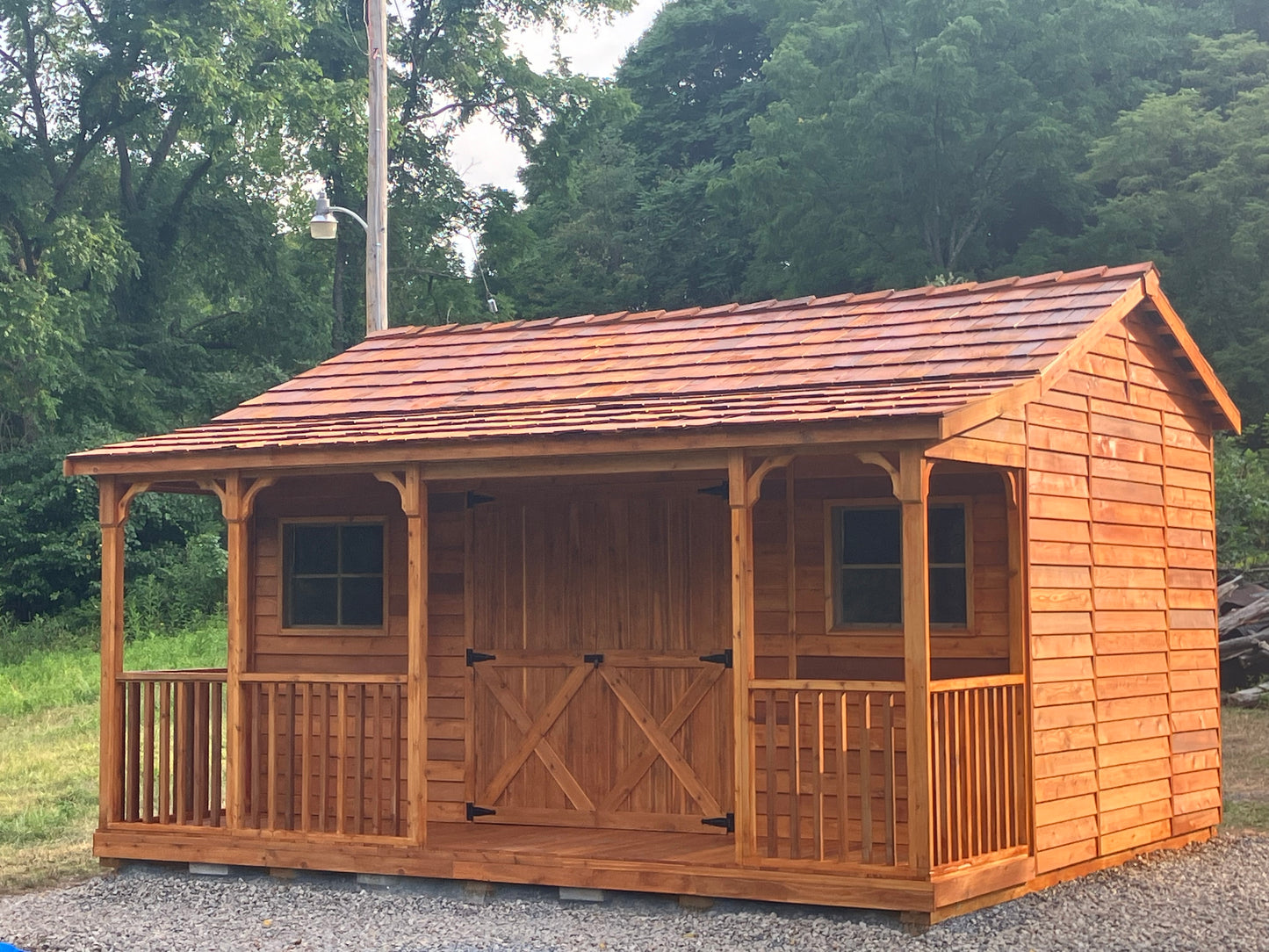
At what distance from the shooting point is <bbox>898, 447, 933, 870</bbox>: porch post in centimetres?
791

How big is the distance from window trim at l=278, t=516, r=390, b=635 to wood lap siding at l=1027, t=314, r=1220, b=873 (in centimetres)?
424

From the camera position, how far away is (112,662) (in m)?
10.4

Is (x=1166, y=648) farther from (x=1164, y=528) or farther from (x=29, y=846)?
(x=29, y=846)

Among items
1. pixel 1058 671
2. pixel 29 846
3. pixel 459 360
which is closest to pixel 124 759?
pixel 29 846

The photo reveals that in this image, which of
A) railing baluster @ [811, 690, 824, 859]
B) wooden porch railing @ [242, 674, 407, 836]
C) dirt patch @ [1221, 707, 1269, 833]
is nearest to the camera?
railing baluster @ [811, 690, 824, 859]

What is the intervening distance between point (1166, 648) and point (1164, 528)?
80 cm

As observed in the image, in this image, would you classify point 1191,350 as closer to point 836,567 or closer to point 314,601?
point 836,567

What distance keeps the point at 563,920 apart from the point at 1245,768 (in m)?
8.52

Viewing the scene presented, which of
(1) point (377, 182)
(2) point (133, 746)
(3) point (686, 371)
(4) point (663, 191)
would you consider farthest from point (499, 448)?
(4) point (663, 191)

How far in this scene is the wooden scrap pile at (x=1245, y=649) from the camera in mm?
18062

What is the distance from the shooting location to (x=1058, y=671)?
9227 millimetres

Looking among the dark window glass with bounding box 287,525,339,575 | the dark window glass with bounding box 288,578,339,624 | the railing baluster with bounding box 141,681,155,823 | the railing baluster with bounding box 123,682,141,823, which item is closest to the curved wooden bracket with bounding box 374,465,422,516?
the dark window glass with bounding box 287,525,339,575

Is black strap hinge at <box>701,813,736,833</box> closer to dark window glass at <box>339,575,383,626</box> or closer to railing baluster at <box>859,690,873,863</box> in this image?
railing baluster at <box>859,690,873,863</box>

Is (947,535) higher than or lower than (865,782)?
higher
